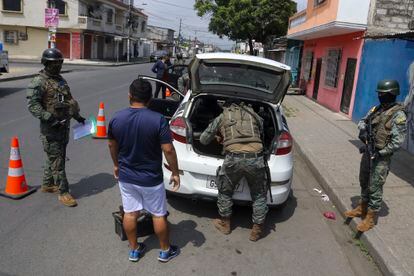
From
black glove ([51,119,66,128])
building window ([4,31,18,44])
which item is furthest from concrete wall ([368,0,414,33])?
building window ([4,31,18,44])

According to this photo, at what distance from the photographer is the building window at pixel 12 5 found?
4084cm

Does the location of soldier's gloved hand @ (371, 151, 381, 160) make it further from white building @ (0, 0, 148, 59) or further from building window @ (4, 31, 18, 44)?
building window @ (4, 31, 18, 44)

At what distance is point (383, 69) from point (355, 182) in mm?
5715

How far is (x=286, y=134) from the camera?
15.2 ft

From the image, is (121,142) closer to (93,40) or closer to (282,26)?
(282,26)

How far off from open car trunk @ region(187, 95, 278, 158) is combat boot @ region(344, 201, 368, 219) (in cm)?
128

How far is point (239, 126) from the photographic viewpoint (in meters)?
4.22

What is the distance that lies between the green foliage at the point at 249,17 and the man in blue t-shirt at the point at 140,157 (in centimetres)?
3073

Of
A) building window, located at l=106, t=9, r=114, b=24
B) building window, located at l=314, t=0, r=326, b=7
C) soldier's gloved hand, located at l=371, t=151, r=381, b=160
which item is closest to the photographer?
soldier's gloved hand, located at l=371, t=151, r=381, b=160

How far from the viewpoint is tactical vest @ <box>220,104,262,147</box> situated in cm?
420

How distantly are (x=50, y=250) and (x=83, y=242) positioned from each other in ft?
1.02

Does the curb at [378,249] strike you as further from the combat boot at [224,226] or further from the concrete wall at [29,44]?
the concrete wall at [29,44]

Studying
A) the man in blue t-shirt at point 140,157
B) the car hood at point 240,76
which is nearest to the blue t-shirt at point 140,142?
the man in blue t-shirt at point 140,157

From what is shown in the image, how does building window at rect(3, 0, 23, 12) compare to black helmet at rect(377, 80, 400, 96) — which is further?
building window at rect(3, 0, 23, 12)
